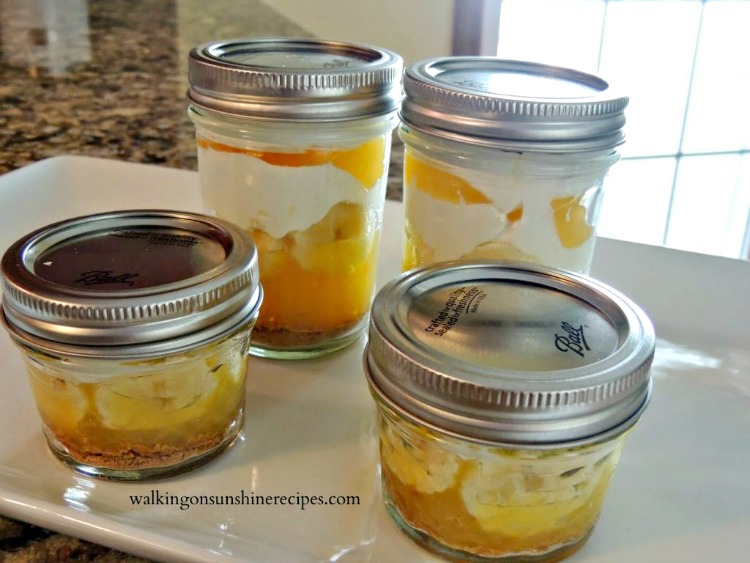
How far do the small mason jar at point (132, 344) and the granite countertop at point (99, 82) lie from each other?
0.07 m

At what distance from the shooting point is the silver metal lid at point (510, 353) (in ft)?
1.35

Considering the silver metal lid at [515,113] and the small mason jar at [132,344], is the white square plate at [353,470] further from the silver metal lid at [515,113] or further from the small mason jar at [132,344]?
the silver metal lid at [515,113]

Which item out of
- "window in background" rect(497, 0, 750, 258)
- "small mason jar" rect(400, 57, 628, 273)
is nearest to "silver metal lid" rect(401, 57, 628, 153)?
"small mason jar" rect(400, 57, 628, 273)

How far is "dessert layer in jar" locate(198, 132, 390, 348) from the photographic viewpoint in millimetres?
624

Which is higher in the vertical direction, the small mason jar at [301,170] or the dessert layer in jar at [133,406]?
the small mason jar at [301,170]

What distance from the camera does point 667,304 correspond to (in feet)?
2.54

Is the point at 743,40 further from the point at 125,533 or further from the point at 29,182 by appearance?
the point at 125,533

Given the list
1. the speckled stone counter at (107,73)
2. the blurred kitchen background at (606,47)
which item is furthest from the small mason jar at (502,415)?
the blurred kitchen background at (606,47)

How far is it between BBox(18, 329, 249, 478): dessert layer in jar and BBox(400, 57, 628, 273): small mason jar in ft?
0.67

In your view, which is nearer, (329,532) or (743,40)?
(329,532)

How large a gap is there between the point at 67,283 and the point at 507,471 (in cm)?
30

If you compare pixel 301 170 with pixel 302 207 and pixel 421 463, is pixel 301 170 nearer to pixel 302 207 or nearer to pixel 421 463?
pixel 302 207

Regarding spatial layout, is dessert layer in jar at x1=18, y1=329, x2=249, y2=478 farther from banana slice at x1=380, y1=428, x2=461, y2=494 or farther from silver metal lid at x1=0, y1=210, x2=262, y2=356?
banana slice at x1=380, y1=428, x2=461, y2=494

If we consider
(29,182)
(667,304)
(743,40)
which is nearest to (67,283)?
(29,182)
